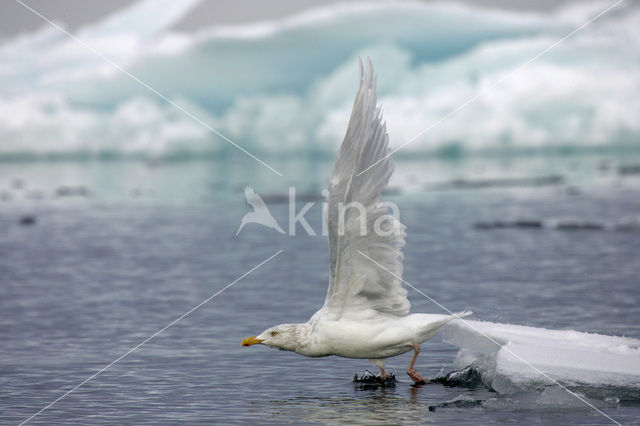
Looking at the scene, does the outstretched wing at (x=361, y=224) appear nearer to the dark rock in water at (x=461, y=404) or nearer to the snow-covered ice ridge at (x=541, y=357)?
the snow-covered ice ridge at (x=541, y=357)

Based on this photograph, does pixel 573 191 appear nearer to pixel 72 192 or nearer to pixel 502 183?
pixel 502 183

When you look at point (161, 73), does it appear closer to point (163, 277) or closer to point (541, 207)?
point (541, 207)

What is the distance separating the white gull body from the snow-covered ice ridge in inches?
23.7

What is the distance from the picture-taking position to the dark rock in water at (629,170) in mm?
57281

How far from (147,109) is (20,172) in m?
17.9

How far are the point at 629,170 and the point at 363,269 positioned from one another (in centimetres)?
5140

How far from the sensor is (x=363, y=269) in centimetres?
1095

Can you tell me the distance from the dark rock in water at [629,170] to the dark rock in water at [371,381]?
48.0m

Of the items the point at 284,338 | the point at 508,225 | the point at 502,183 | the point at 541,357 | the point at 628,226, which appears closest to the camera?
the point at 541,357

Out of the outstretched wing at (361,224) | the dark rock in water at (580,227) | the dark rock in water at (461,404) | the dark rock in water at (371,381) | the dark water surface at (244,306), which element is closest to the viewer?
the outstretched wing at (361,224)

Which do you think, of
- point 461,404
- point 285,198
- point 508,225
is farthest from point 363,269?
point 285,198

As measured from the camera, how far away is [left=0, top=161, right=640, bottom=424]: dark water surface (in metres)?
11.0

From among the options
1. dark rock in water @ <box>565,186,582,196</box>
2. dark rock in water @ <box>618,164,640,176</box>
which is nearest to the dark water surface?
dark rock in water @ <box>565,186,582,196</box>

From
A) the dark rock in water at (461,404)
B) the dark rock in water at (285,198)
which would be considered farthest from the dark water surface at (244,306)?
the dark rock in water at (285,198)
